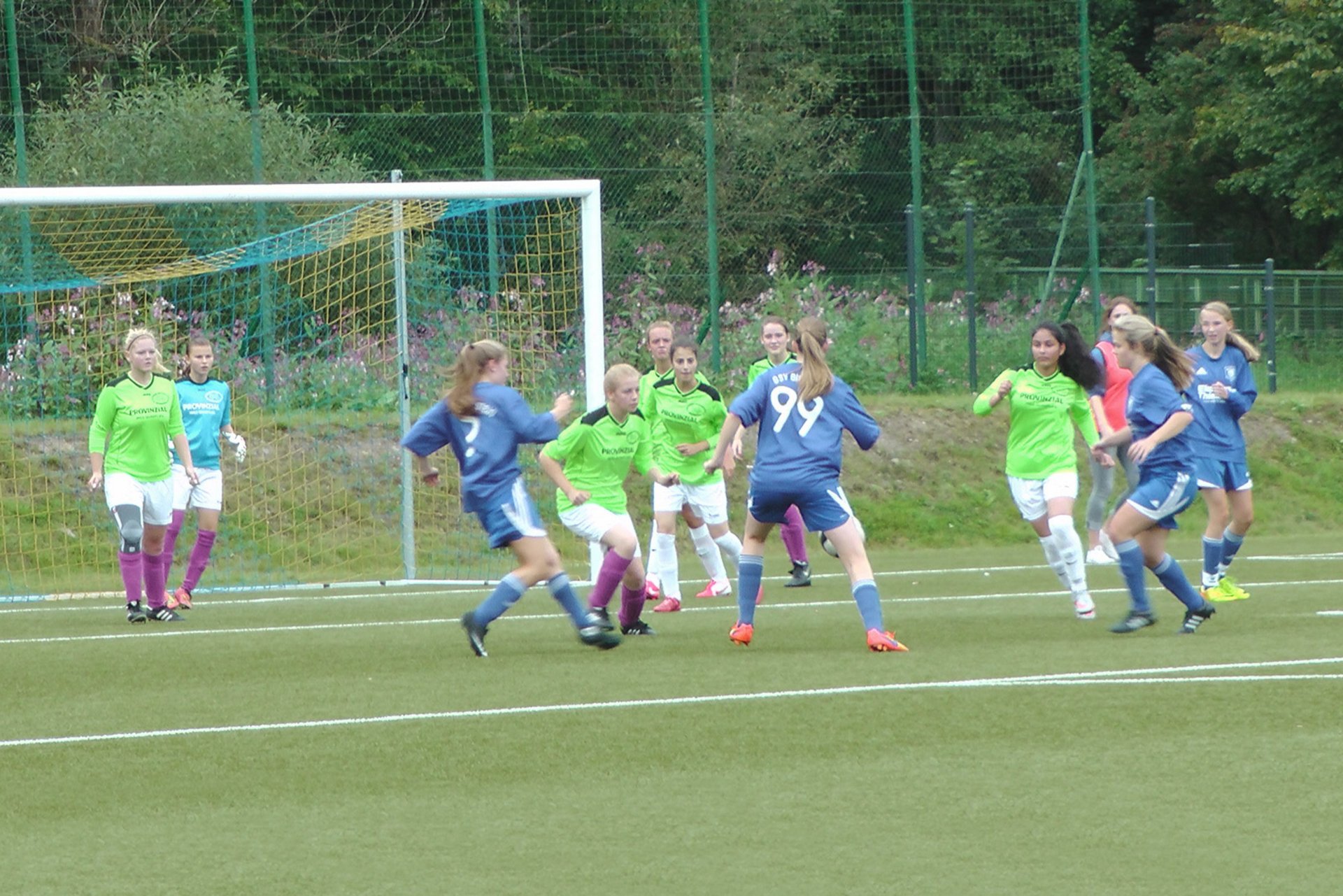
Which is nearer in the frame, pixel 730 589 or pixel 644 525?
pixel 730 589

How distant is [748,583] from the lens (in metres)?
9.54

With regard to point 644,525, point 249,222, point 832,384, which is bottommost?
point 644,525

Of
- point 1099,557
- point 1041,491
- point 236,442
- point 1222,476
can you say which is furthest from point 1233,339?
point 236,442

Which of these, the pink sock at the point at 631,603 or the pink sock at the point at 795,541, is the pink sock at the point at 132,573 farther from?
the pink sock at the point at 795,541

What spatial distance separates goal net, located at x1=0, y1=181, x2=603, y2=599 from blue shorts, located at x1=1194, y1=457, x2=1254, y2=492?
5.24 metres

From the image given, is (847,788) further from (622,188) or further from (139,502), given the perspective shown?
(622,188)

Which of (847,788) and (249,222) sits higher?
(249,222)

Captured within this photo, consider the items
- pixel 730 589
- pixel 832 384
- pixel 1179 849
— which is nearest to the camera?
pixel 1179 849

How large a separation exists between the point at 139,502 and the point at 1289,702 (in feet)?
23.5

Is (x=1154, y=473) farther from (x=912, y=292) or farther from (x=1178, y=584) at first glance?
(x=912, y=292)

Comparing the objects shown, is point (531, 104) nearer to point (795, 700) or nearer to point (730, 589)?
point (730, 589)

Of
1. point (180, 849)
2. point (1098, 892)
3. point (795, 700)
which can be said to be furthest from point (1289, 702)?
point (180, 849)

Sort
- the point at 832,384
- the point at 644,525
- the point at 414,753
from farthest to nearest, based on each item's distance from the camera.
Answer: the point at 644,525 → the point at 832,384 → the point at 414,753

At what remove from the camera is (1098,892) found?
481 centimetres
